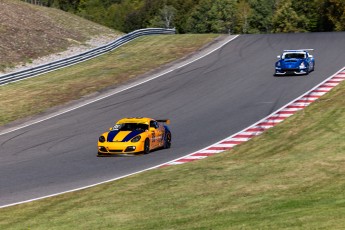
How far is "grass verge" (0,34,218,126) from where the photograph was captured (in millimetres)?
33797

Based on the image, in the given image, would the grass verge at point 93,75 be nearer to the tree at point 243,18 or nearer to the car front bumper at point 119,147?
the car front bumper at point 119,147

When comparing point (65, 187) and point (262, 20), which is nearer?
point (65, 187)

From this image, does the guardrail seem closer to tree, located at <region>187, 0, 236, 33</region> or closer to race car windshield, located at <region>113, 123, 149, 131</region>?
race car windshield, located at <region>113, 123, 149, 131</region>

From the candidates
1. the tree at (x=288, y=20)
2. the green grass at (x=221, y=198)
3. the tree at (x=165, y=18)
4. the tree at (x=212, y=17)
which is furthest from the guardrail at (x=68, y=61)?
the tree at (x=165, y=18)

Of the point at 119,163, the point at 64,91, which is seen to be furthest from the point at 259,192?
the point at 64,91

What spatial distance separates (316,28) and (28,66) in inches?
3189

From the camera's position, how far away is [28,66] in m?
44.6

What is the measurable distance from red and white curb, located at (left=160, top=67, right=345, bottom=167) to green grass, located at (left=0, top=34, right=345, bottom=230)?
802 mm

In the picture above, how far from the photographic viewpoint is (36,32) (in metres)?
51.2

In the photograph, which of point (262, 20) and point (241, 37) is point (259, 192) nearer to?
point (241, 37)

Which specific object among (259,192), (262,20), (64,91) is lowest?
(262,20)

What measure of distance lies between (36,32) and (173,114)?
78.9ft

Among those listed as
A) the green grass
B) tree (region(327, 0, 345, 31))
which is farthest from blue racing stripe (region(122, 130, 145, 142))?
tree (region(327, 0, 345, 31))

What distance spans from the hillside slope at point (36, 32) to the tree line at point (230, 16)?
50.2 m
